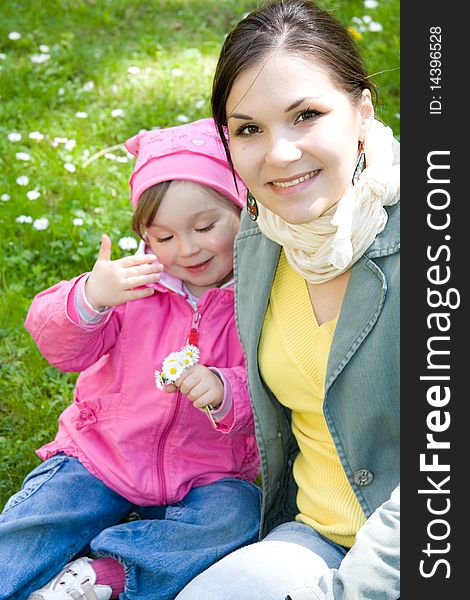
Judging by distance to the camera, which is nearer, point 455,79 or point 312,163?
point 455,79

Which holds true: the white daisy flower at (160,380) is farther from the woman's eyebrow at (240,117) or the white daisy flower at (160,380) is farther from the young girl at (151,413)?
the woman's eyebrow at (240,117)

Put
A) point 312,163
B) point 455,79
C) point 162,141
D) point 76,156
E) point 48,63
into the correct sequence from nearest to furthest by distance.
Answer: point 455,79
point 312,163
point 162,141
point 76,156
point 48,63

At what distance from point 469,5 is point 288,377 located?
0.91 m

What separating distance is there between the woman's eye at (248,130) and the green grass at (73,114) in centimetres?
129

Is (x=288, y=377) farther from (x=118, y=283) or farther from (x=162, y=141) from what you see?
(x=162, y=141)

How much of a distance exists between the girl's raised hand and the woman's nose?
552 mm

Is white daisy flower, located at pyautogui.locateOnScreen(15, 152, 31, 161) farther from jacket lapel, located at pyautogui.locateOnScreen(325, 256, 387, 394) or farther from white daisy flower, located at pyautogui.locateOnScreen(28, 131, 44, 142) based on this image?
jacket lapel, located at pyautogui.locateOnScreen(325, 256, 387, 394)

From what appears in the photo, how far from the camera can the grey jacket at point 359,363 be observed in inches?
89.4

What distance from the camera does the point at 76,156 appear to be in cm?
425

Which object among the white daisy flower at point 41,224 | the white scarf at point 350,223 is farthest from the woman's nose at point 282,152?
the white daisy flower at point 41,224

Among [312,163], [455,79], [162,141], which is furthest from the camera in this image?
[162,141]

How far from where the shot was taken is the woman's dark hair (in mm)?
2252

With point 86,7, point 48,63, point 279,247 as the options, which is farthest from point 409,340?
point 86,7

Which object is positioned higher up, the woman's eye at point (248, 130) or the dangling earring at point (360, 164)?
the woman's eye at point (248, 130)
